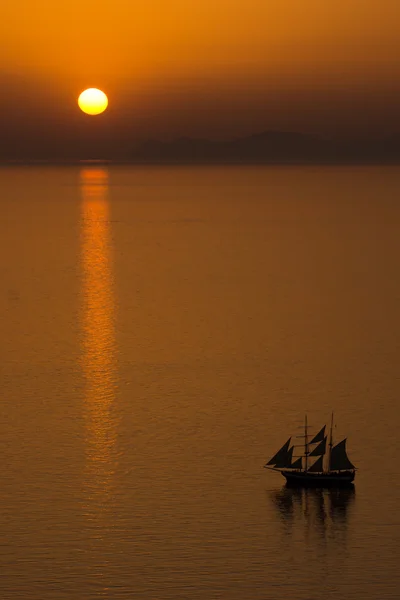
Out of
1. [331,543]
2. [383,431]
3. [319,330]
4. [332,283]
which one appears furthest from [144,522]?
[332,283]

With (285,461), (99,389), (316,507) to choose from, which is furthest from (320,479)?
(99,389)

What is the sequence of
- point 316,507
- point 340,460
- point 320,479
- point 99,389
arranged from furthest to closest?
1. point 99,389
2. point 340,460
3. point 320,479
4. point 316,507

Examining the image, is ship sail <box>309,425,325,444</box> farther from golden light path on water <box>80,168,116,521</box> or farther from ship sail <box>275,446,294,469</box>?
golden light path on water <box>80,168,116,521</box>

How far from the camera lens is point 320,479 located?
259ft

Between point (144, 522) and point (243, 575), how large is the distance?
911 cm

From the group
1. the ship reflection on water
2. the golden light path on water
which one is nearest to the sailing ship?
the ship reflection on water

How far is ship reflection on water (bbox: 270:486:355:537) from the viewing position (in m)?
73.8

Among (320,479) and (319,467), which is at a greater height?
(319,467)

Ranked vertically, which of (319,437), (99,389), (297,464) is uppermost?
(99,389)

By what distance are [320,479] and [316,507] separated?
3.13 meters

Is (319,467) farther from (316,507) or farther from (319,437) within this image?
(316,507)

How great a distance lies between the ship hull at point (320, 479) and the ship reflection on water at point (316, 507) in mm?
341

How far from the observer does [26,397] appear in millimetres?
99562

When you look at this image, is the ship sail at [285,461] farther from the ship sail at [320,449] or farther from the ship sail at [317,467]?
the ship sail at [320,449]
